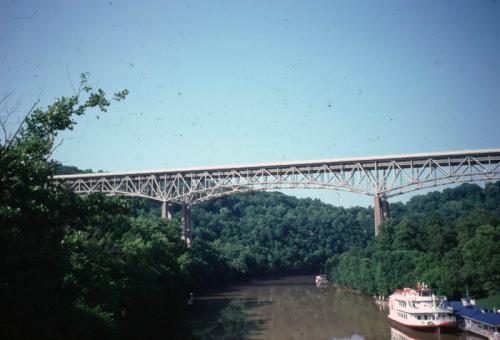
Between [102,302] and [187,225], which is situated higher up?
[187,225]

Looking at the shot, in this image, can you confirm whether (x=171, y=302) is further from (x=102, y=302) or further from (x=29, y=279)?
(x=29, y=279)

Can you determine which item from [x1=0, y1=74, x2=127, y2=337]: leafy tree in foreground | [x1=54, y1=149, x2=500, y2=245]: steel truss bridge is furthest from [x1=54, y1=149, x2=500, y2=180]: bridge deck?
[x1=0, y1=74, x2=127, y2=337]: leafy tree in foreground

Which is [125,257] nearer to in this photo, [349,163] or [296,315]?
[296,315]

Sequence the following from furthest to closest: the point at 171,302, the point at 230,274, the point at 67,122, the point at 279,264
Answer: the point at 279,264 → the point at 230,274 → the point at 171,302 → the point at 67,122

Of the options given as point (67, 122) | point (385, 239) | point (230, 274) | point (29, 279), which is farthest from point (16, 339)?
point (230, 274)

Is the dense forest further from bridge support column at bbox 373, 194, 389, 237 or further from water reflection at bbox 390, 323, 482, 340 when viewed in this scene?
water reflection at bbox 390, 323, 482, 340

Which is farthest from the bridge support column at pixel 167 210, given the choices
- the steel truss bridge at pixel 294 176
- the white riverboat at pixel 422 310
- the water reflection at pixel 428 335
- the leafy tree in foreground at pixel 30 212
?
the leafy tree in foreground at pixel 30 212
